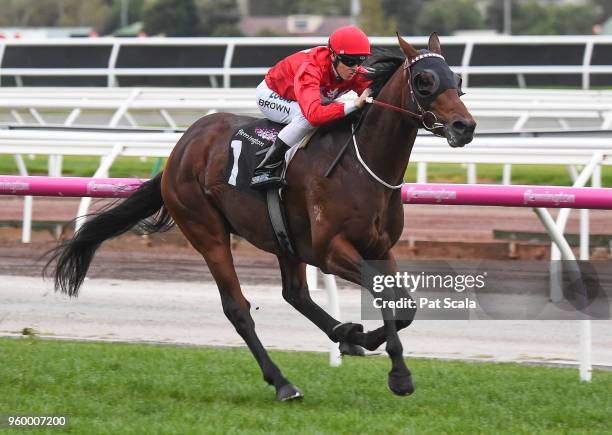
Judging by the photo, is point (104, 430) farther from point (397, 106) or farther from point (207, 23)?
point (207, 23)

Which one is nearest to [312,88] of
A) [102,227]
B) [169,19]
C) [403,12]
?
[102,227]

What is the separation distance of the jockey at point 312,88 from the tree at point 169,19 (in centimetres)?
4456

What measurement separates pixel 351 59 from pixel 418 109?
0.49 metres

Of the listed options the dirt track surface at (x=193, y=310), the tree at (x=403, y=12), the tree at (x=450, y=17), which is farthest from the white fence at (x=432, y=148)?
the tree at (x=403, y=12)

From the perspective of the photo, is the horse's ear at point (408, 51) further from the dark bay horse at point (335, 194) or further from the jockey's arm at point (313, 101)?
the jockey's arm at point (313, 101)

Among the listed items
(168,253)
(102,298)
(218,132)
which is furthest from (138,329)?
(168,253)

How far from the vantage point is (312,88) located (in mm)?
5219

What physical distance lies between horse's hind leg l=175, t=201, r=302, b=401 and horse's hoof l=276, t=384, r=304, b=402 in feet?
0.11

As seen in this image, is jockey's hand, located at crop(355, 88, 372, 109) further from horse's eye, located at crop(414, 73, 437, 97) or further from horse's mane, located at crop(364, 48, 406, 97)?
horse's eye, located at crop(414, 73, 437, 97)

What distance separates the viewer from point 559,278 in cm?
582

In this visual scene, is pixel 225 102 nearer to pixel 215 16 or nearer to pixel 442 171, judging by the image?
pixel 442 171

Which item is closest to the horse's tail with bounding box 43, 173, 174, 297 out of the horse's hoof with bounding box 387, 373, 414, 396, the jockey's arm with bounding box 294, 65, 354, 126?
the jockey's arm with bounding box 294, 65, 354, 126

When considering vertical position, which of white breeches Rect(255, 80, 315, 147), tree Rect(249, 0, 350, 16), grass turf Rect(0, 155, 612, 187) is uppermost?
white breeches Rect(255, 80, 315, 147)

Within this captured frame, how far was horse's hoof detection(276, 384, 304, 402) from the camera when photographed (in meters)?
5.19
